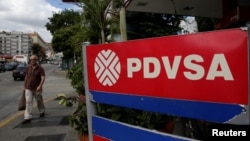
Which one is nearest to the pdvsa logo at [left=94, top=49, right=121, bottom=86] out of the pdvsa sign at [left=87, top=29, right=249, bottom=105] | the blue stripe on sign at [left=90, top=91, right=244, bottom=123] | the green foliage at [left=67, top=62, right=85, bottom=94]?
the pdvsa sign at [left=87, top=29, right=249, bottom=105]

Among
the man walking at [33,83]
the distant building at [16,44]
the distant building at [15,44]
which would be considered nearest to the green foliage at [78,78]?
the man walking at [33,83]

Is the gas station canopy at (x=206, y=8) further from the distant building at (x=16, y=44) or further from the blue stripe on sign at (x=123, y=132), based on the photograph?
the distant building at (x=16, y=44)

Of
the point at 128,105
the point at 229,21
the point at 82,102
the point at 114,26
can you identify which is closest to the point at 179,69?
the point at 128,105

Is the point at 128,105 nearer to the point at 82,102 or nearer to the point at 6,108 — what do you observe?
the point at 82,102

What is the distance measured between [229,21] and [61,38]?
41.9 metres

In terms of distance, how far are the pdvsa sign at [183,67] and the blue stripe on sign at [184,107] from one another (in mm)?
31

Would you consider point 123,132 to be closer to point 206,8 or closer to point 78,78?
point 78,78

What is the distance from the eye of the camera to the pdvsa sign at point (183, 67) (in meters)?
2.09

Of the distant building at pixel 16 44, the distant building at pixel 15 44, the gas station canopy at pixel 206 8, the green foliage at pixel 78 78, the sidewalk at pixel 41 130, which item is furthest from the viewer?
the distant building at pixel 15 44

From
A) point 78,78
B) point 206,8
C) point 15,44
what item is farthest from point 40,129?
point 15,44

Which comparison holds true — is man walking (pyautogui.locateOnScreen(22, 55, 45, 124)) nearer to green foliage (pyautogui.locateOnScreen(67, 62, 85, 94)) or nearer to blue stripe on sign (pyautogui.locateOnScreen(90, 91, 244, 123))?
green foliage (pyautogui.locateOnScreen(67, 62, 85, 94))

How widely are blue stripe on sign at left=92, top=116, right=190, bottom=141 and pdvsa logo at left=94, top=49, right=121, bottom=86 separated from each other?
326 mm

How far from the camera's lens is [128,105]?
291cm

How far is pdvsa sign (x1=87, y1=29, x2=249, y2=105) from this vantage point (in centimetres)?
209
